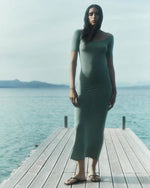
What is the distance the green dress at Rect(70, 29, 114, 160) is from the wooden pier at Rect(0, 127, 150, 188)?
1.43 ft

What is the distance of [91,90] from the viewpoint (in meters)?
3.39

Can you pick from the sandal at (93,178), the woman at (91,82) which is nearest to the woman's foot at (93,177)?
the sandal at (93,178)

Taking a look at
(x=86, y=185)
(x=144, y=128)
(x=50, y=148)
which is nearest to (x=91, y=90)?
(x=86, y=185)

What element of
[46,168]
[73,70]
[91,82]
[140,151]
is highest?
[73,70]

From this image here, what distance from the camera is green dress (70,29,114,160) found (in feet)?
11.0

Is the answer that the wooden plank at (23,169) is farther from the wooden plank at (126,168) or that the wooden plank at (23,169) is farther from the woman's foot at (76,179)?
the wooden plank at (126,168)

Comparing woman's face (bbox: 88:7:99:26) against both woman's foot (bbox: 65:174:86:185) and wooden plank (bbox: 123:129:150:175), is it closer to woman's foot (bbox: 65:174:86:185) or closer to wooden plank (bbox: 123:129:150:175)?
woman's foot (bbox: 65:174:86:185)

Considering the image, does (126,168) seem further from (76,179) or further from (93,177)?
(76,179)

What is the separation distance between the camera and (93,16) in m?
3.28

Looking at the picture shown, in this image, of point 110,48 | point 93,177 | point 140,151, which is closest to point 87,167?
point 93,177

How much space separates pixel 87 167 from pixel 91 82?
1377 mm

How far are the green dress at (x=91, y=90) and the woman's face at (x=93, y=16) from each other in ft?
0.58

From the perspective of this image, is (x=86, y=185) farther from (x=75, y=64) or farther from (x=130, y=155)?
(x=130, y=155)

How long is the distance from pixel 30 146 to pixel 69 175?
1091 cm
